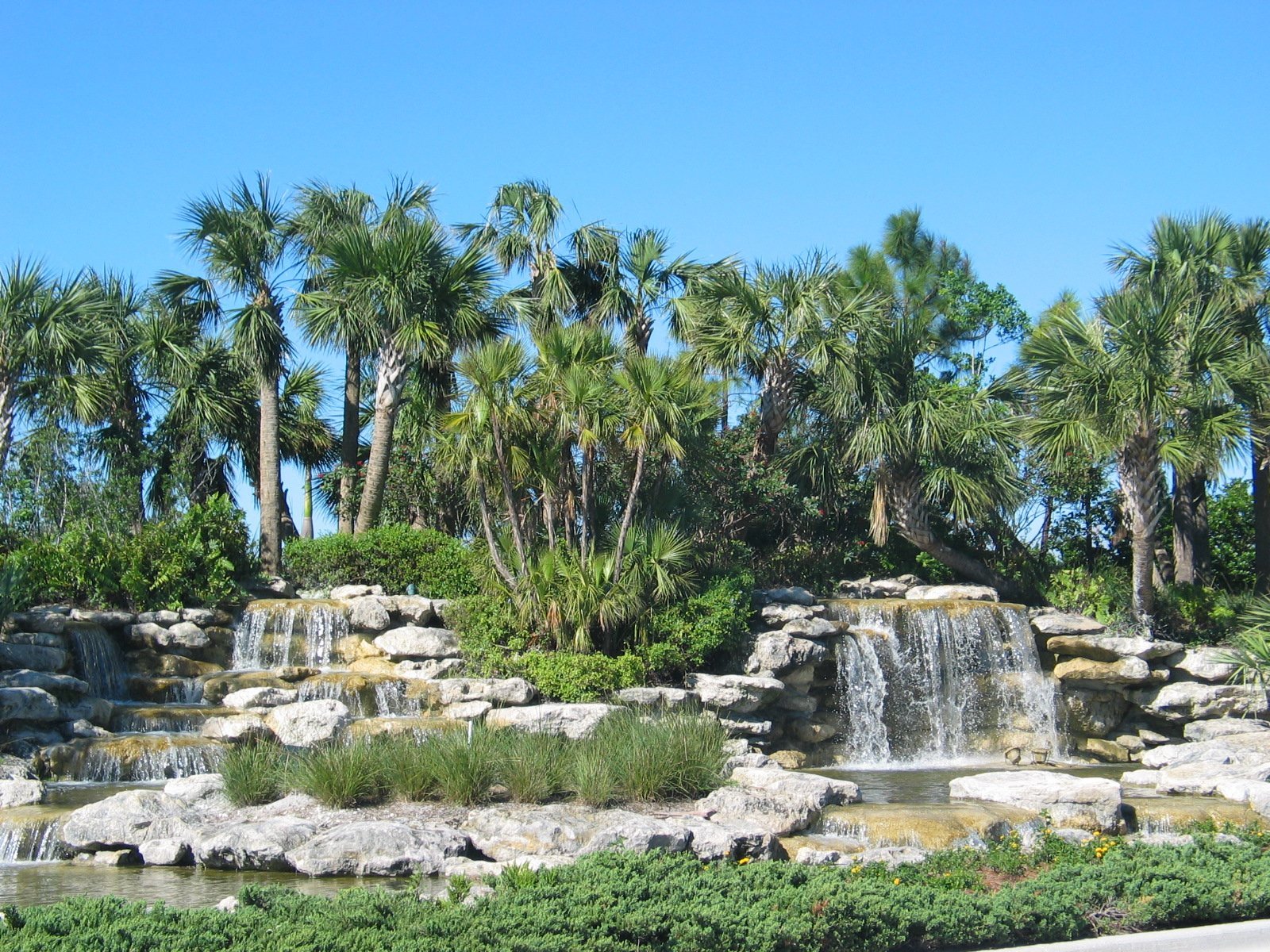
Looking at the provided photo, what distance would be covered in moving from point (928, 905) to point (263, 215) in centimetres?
2130

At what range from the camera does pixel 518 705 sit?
16.5m

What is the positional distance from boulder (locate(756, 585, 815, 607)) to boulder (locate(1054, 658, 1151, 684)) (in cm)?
404

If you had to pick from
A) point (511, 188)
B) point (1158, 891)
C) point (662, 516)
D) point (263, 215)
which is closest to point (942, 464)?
point (662, 516)

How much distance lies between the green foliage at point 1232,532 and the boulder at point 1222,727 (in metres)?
8.03

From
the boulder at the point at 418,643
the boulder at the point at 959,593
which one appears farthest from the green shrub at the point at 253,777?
the boulder at the point at 959,593

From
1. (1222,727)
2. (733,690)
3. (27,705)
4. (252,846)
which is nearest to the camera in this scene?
(252,846)

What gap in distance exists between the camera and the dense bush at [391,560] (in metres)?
21.5

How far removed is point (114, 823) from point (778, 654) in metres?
9.97

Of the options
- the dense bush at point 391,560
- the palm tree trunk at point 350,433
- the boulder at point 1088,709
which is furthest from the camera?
the palm tree trunk at point 350,433

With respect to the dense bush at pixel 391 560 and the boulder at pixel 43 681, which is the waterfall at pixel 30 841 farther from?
the dense bush at pixel 391 560

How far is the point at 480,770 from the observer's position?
12.2 metres

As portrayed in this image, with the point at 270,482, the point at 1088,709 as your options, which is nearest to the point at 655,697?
the point at 1088,709

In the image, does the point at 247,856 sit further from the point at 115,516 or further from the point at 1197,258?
the point at 1197,258

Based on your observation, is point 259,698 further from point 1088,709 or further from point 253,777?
point 1088,709
